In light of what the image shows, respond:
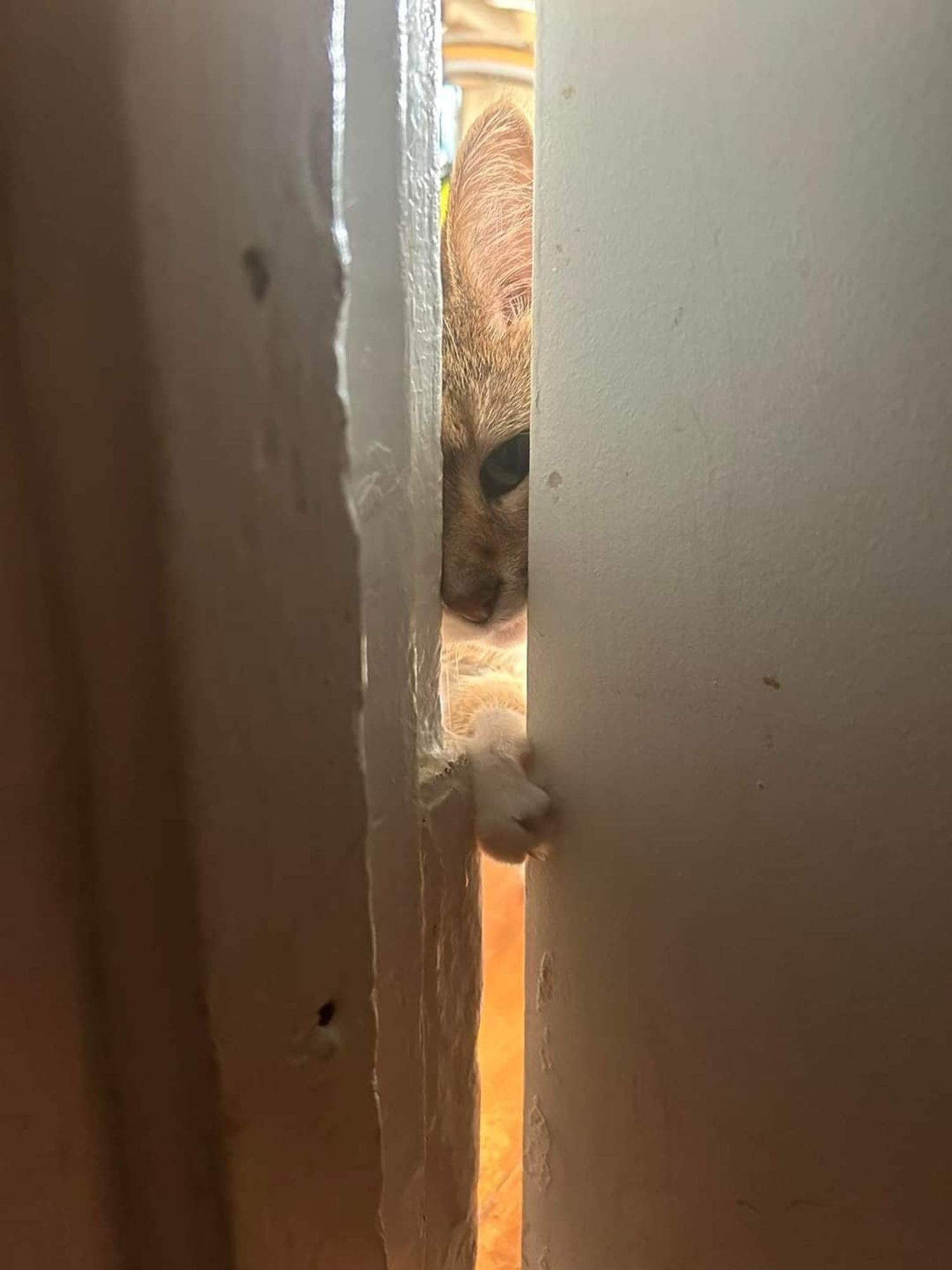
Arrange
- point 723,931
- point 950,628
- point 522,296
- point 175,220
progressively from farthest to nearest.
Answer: point 522,296 → point 723,931 → point 950,628 → point 175,220

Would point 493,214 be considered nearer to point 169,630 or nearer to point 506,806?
point 506,806

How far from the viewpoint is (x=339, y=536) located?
314 mm

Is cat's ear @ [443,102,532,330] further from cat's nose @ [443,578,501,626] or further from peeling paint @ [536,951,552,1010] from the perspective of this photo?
peeling paint @ [536,951,552,1010]

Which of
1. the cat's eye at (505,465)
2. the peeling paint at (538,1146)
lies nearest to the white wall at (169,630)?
the peeling paint at (538,1146)

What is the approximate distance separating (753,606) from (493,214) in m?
0.48

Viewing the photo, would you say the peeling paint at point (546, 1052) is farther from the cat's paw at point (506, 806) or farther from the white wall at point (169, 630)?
the white wall at point (169, 630)

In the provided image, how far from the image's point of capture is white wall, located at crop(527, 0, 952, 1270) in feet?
1.40

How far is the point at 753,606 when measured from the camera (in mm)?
490

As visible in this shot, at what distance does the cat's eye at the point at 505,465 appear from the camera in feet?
2.67

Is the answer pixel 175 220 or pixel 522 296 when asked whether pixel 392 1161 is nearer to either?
pixel 175 220

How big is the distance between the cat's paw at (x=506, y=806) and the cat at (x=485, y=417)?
0.43 feet

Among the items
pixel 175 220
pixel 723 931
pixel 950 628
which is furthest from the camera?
pixel 723 931

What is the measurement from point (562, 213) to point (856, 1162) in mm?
536

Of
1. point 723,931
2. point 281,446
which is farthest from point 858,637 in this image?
point 281,446
